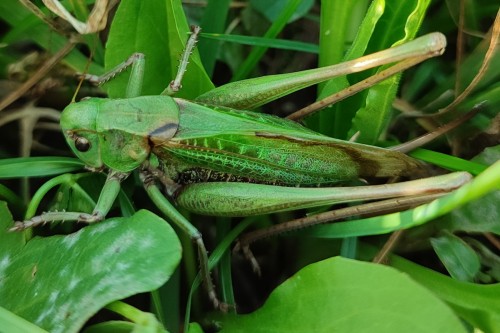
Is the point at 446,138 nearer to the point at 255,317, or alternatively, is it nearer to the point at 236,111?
the point at 236,111

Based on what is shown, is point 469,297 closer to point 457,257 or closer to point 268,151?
point 457,257

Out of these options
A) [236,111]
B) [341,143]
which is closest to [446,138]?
[341,143]

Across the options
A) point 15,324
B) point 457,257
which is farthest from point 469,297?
point 15,324

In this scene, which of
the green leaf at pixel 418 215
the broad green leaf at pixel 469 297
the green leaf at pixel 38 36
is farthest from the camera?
the green leaf at pixel 38 36

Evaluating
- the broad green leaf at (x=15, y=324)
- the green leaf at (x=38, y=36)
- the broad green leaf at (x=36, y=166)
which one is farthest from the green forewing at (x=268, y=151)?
the broad green leaf at (x=15, y=324)

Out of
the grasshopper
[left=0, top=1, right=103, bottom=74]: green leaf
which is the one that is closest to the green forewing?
the grasshopper

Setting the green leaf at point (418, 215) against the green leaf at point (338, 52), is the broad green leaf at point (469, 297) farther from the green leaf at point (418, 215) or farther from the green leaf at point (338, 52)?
the green leaf at point (338, 52)
